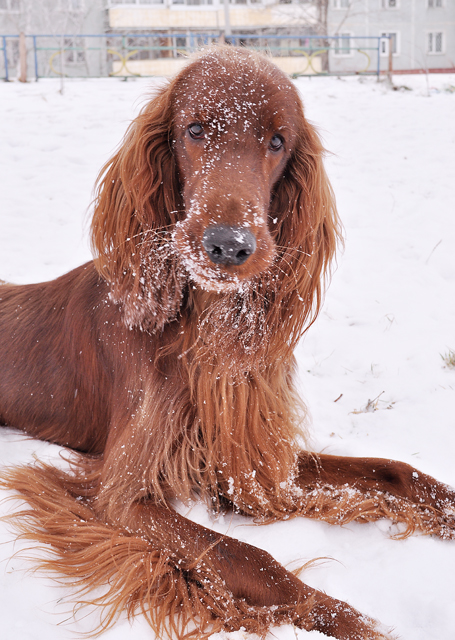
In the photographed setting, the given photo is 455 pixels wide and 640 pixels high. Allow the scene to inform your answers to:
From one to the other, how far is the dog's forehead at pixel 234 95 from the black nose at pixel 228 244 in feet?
1.48

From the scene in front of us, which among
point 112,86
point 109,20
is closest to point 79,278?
point 112,86

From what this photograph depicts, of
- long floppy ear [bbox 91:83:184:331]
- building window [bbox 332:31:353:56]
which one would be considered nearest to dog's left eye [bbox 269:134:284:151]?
long floppy ear [bbox 91:83:184:331]

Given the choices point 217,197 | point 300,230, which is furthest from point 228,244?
point 300,230

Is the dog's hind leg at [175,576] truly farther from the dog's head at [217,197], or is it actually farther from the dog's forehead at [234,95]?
the dog's forehead at [234,95]

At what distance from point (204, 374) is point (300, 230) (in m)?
0.67

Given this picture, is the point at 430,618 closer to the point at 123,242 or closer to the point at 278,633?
the point at 278,633

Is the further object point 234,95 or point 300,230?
point 300,230

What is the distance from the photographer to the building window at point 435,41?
95.9ft

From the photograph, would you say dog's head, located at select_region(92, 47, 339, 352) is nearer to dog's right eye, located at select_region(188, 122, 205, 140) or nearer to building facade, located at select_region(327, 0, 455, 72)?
dog's right eye, located at select_region(188, 122, 205, 140)

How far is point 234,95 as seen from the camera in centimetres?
197

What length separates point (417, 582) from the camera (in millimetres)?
1900

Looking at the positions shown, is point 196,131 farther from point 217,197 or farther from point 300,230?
point 300,230

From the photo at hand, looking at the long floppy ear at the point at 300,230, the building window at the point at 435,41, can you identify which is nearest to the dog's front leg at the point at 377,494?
the long floppy ear at the point at 300,230

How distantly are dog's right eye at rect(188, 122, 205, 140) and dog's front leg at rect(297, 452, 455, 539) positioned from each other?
135 centimetres
